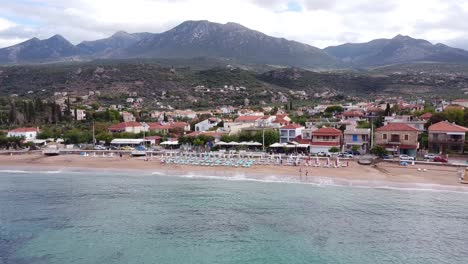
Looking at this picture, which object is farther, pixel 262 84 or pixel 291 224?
pixel 262 84

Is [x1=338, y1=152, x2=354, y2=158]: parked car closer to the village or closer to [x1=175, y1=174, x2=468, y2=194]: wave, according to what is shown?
the village

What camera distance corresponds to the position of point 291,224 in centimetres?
2447

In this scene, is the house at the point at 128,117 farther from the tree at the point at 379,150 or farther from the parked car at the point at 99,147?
the tree at the point at 379,150

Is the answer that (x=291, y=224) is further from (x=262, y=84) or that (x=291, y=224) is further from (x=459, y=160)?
(x=262, y=84)

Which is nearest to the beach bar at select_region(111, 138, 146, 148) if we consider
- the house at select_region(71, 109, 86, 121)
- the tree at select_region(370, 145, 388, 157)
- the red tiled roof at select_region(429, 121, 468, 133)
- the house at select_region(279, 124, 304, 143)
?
the house at select_region(279, 124, 304, 143)

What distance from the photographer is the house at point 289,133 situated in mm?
52381

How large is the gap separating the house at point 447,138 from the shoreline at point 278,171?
25.5ft

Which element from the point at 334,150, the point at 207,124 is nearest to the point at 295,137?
the point at 334,150

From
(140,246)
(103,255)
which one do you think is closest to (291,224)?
(140,246)

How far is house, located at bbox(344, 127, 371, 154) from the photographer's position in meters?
47.8

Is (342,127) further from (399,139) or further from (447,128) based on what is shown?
(447,128)

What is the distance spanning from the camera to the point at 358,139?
4803 centimetres

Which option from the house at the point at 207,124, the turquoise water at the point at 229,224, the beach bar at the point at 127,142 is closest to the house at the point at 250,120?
the house at the point at 207,124

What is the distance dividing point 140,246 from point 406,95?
131265 mm
